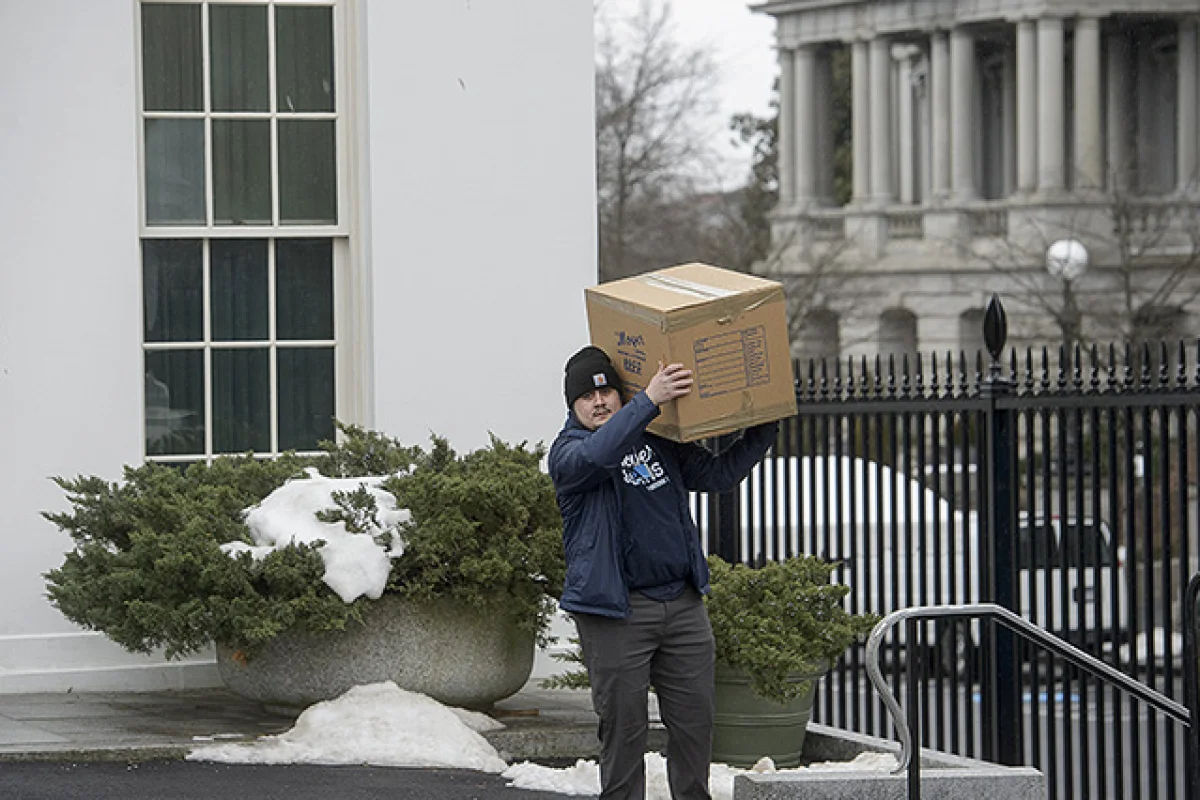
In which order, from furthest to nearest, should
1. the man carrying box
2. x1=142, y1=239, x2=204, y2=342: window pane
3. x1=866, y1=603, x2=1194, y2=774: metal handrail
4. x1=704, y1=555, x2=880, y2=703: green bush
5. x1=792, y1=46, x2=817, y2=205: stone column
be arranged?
x1=792, y1=46, x2=817, y2=205: stone column, x1=142, y1=239, x2=204, y2=342: window pane, x1=704, y1=555, x2=880, y2=703: green bush, x1=866, y1=603, x2=1194, y2=774: metal handrail, the man carrying box

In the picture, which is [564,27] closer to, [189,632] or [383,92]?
[383,92]

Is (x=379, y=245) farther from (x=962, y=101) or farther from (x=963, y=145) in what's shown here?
(x=962, y=101)

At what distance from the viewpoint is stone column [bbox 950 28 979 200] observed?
2484 inches

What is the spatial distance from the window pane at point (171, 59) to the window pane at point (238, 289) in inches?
32.5

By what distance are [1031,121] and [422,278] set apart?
53.5 m

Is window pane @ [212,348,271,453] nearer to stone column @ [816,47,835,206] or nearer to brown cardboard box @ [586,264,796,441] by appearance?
brown cardboard box @ [586,264,796,441]

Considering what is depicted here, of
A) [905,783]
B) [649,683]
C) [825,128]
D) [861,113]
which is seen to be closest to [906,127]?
[861,113]

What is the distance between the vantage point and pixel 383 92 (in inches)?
443

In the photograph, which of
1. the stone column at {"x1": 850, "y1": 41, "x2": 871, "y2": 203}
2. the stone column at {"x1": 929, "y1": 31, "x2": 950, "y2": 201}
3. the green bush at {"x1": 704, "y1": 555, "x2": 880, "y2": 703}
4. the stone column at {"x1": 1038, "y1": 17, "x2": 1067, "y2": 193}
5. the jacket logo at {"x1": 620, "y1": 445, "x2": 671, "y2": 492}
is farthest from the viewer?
the stone column at {"x1": 850, "y1": 41, "x2": 871, "y2": 203}

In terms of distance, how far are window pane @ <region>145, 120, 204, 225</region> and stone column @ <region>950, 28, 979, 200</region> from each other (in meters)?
53.6

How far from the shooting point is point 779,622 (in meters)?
9.21

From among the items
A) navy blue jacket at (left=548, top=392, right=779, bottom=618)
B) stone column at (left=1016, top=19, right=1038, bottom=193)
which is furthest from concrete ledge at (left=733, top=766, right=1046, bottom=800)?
stone column at (left=1016, top=19, right=1038, bottom=193)

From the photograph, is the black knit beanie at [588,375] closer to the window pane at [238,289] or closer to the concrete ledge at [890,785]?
the concrete ledge at [890,785]

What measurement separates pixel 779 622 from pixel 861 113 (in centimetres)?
5860
